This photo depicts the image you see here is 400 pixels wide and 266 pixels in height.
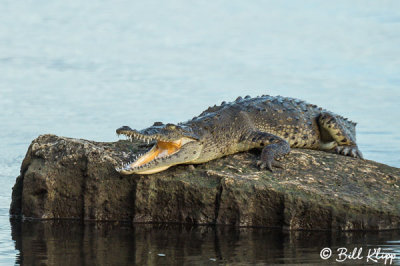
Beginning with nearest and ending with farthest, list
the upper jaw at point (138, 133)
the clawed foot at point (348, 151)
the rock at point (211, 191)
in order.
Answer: the rock at point (211, 191) → the upper jaw at point (138, 133) → the clawed foot at point (348, 151)

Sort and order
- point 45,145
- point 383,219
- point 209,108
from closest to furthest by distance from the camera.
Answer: point 383,219, point 45,145, point 209,108

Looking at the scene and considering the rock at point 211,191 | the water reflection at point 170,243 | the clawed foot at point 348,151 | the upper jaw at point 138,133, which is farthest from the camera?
the clawed foot at point 348,151

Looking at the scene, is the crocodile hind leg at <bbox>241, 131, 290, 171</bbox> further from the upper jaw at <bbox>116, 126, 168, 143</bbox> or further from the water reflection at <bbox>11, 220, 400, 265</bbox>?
the upper jaw at <bbox>116, 126, 168, 143</bbox>

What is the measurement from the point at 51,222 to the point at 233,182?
2.90 meters

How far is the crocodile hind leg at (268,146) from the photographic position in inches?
405

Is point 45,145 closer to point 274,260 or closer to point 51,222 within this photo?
point 51,222

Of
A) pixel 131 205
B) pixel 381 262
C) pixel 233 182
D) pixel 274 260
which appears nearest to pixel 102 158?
pixel 131 205

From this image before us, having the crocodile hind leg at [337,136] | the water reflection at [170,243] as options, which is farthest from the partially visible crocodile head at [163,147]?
the crocodile hind leg at [337,136]

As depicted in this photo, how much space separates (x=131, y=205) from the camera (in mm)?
9984

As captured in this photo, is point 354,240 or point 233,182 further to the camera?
point 233,182

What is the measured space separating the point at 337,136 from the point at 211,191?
3.66 metres

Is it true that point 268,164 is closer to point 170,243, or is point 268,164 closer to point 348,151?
point 348,151
